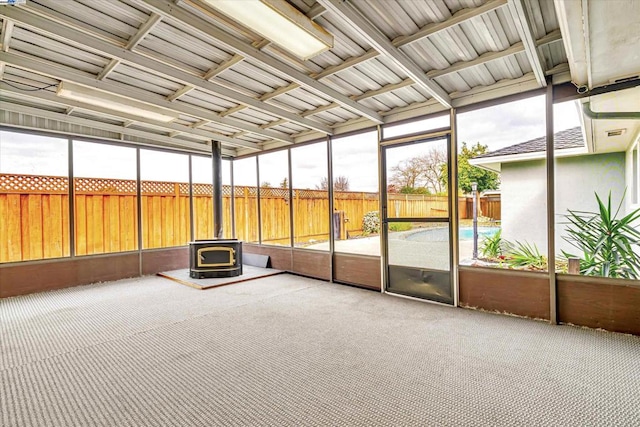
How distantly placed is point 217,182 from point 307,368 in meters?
4.17

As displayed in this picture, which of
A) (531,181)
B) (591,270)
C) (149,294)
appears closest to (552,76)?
(531,181)

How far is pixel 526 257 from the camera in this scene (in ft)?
11.5

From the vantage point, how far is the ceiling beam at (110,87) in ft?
8.86

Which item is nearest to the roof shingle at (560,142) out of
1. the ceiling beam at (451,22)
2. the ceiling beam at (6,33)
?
the ceiling beam at (451,22)

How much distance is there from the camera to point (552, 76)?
3.11 meters

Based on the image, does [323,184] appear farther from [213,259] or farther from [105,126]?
[105,126]

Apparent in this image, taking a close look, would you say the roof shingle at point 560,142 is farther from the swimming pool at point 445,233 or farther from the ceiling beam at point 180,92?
the ceiling beam at point 180,92

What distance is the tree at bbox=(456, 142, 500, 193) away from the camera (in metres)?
3.82

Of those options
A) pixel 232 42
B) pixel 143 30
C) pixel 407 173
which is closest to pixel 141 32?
pixel 143 30

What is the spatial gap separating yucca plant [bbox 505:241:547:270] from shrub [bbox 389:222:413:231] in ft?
3.91

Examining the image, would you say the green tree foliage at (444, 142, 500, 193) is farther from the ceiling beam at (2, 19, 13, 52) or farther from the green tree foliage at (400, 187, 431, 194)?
the ceiling beam at (2, 19, 13, 52)

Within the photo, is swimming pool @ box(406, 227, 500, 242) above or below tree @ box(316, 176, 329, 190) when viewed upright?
below

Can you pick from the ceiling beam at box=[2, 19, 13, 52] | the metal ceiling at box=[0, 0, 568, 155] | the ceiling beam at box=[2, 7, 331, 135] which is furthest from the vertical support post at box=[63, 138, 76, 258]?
the ceiling beam at box=[2, 7, 331, 135]

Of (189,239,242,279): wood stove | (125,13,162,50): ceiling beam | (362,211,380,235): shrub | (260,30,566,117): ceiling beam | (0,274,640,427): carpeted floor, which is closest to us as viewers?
(0,274,640,427): carpeted floor
